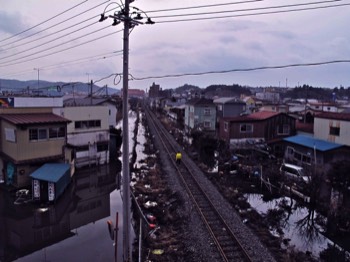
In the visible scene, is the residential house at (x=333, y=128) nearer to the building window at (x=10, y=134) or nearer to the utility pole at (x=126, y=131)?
the utility pole at (x=126, y=131)

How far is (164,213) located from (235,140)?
17073 mm

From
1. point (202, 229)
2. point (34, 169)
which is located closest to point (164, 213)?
point (202, 229)

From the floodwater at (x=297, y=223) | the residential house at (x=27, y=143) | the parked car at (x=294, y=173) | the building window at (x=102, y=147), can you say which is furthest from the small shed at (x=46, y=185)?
the parked car at (x=294, y=173)

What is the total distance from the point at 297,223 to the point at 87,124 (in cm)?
1850

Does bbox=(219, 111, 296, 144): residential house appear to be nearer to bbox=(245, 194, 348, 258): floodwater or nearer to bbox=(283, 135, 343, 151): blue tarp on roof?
bbox=(283, 135, 343, 151): blue tarp on roof

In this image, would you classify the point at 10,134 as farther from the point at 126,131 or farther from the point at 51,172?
the point at 126,131

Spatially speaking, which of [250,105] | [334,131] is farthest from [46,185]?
[250,105]

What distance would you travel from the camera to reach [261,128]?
30438 mm

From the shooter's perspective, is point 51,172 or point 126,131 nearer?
point 126,131

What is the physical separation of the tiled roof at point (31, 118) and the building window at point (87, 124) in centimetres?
339

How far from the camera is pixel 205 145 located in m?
31.1

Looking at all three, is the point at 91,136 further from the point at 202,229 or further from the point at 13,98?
the point at 202,229

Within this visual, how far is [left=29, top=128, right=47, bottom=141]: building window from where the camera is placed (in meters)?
19.5

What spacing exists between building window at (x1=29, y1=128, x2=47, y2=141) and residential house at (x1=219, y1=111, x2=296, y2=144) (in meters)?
17.4
